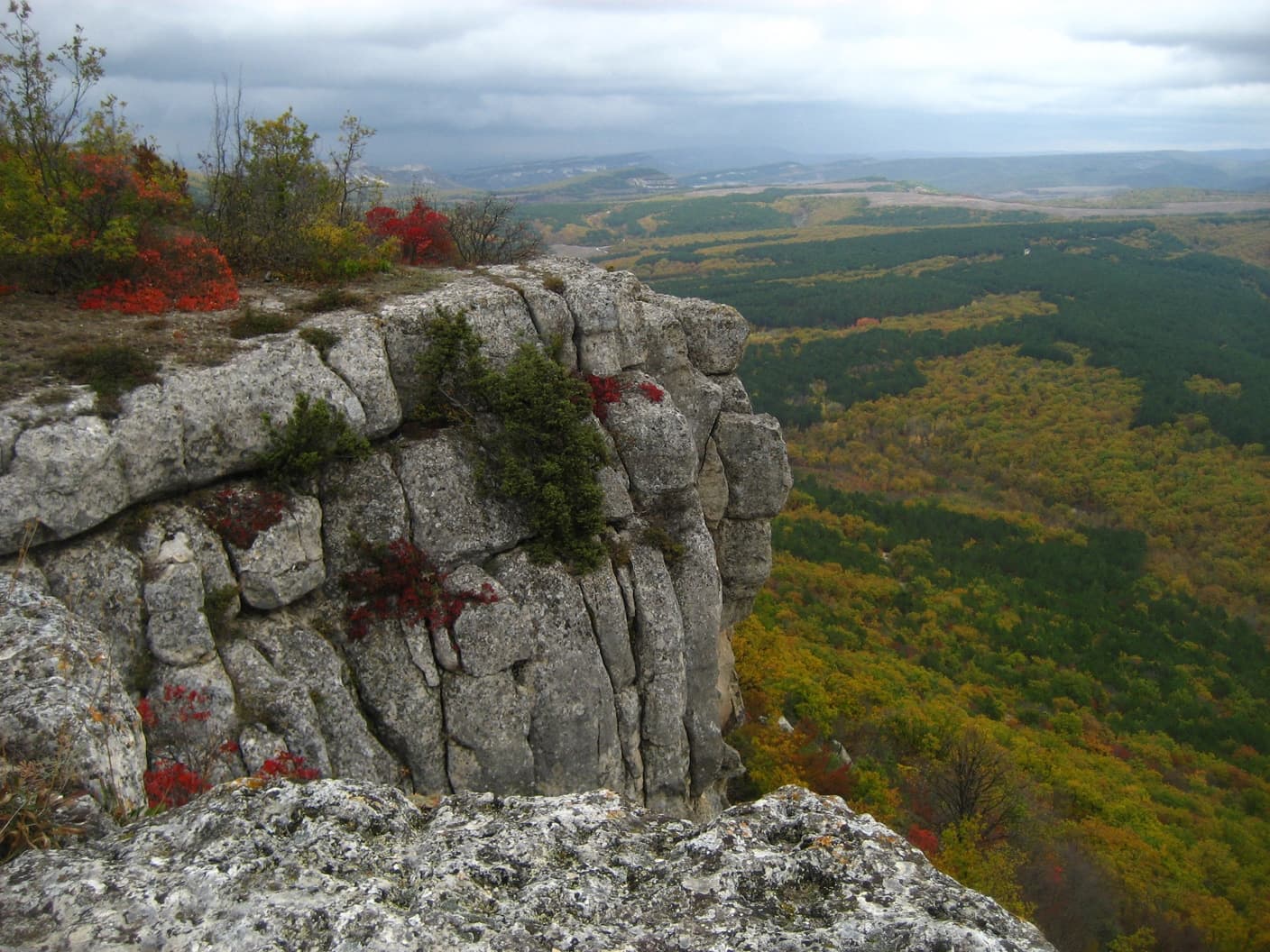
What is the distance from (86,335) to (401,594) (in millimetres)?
9726

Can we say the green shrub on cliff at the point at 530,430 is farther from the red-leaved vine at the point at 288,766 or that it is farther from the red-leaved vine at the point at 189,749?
the red-leaved vine at the point at 189,749

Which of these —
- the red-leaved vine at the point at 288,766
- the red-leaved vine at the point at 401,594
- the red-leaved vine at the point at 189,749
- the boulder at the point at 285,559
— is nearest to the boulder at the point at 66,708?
the red-leaved vine at the point at 189,749

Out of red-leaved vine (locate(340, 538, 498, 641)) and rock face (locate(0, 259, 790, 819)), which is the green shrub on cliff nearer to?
rock face (locate(0, 259, 790, 819))

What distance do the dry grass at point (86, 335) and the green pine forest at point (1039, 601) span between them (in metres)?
24.4

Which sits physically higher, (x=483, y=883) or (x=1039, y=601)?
(x=483, y=883)

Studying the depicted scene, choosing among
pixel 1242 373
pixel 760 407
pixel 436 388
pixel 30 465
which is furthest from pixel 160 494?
pixel 1242 373

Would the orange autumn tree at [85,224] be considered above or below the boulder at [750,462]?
above

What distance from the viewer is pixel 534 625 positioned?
66.2 feet

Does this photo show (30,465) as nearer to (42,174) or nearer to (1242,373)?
(42,174)

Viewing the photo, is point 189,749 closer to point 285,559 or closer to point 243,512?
point 285,559

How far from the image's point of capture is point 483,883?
7168 mm

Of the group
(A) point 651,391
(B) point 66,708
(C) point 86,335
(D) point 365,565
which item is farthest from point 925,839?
(C) point 86,335

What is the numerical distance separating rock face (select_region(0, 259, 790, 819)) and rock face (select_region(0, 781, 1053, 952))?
2.79 meters

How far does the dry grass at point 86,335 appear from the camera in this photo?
1625 centimetres
